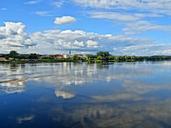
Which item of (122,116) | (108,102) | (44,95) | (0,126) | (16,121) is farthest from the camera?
(44,95)

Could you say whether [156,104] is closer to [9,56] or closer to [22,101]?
[22,101]

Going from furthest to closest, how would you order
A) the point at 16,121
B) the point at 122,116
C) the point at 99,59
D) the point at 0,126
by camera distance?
the point at 99,59, the point at 122,116, the point at 16,121, the point at 0,126

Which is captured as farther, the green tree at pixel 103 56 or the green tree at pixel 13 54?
the green tree at pixel 103 56

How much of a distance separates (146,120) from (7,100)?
9229 millimetres

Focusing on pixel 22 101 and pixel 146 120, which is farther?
pixel 22 101

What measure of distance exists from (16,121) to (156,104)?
8.22 m

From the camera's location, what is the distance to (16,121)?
46.5ft

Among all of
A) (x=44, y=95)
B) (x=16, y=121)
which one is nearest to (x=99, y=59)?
(x=44, y=95)

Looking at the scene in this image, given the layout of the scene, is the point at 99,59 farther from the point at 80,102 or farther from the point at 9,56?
the point at 80,102

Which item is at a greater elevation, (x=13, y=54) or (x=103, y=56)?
(x=13, y=54)

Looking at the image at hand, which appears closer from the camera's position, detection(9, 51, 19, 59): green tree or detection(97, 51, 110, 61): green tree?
detection(9, 51, 19, 59): green tree

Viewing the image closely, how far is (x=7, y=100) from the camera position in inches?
797

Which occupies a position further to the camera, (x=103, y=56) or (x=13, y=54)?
(x=103, y=56)

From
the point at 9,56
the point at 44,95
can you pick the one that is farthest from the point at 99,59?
the point at 44,95
